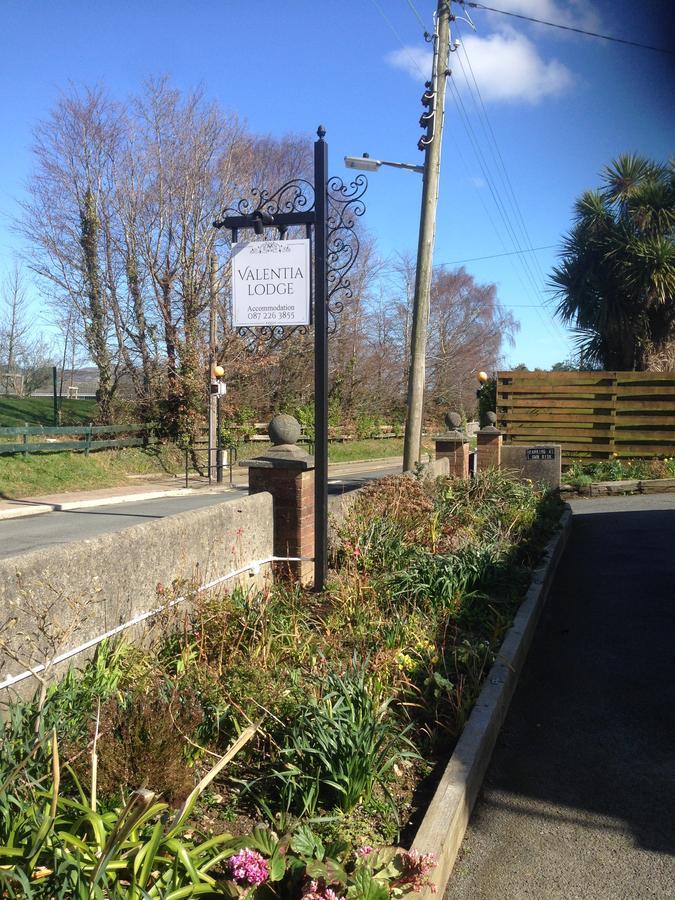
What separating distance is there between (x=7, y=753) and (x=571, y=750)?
287 cm

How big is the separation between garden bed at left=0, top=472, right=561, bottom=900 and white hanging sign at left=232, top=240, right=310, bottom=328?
2.10 m

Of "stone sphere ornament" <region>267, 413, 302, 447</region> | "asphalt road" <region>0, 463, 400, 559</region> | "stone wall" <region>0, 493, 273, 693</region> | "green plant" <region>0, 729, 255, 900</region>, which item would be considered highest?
"stone sphere ornament" <region>267, 413, 302, 447</region>

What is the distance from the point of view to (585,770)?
13.1 ft

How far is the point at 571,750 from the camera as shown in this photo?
13.9 feet

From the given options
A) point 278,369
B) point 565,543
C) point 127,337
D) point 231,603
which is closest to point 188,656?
point 231,603

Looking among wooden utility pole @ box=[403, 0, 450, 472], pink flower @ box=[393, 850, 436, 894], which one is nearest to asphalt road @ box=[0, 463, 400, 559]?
wooden utility pole @ box=[403, 0, 450, 472]

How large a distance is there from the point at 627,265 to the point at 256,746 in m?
19.9

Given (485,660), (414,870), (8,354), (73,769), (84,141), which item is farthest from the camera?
(8,354)

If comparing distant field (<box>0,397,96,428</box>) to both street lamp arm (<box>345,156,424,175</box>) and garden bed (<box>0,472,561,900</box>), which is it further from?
garden bed (<box>0,472,561,900</box>)

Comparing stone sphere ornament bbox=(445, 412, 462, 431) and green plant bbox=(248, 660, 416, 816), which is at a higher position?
stone sphere ornament bbox=(445, 412, 462, 431)

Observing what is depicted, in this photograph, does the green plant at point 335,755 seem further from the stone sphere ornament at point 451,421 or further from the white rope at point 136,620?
the stone sphere ornament at point 451,421

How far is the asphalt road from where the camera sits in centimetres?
1202

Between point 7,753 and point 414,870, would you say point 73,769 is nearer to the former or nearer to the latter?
point 7,753

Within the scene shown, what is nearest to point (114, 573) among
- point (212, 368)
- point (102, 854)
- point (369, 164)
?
point (102, 854)
